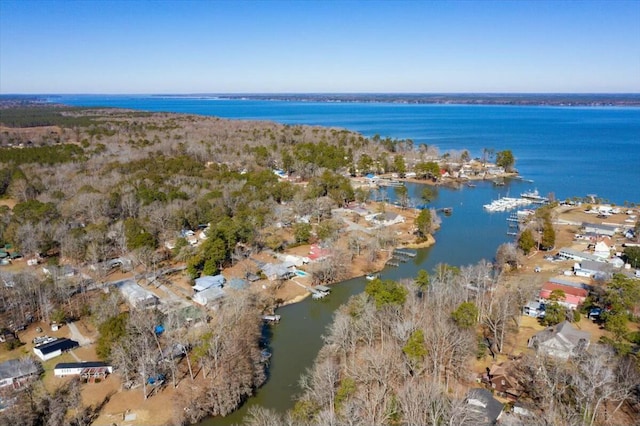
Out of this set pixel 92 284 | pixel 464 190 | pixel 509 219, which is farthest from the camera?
pixel 464 190

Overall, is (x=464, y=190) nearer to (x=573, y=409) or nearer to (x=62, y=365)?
(x=573, y=409)

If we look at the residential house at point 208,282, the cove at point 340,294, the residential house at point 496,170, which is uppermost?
the residential house at point 496,170

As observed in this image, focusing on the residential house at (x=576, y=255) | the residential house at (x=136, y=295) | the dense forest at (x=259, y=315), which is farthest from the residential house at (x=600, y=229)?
the residential house at (x=136, y=295)

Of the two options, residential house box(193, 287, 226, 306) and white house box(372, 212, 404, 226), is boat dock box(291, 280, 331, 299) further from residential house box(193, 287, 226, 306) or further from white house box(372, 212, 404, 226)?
white house box(372, 212, 404, 226)

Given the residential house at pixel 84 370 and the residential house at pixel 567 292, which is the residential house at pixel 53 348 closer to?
the residential house at pixel 84 370

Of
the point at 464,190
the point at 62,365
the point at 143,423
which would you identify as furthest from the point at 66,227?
the point at 464,190

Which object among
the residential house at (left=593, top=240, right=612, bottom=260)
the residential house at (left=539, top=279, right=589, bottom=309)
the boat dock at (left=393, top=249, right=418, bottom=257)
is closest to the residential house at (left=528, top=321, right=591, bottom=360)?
the residential house at (left=539, top=279, right=589, bottom=309)

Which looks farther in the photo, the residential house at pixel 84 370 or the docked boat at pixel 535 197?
the docked boat at pixel 535 197

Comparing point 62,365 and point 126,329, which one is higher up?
point 126,329
